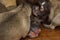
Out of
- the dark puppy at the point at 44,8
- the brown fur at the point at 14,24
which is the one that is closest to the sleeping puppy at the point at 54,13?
the dark puppy at the point at 44,8

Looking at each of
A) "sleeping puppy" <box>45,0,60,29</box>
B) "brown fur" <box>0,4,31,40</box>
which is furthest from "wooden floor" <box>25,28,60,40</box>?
"brown fur" <box>0,4,31,40</box>

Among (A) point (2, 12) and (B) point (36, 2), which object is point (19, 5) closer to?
(A) point (2, 12)

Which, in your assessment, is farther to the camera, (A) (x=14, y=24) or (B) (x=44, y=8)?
(B) (x=44, y=8)

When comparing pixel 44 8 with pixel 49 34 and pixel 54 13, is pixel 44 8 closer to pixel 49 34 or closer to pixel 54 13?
pixel 54 13

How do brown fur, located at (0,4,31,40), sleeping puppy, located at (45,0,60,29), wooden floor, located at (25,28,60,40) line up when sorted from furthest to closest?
sleeping puppy, located at (45,0,60,29) → wooden floor, located at (25,28,60,40) → brown fur, located at (0,4,31,40)

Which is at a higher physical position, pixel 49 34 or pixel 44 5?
pixel 44 5

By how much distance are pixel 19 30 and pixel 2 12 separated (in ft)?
0.74

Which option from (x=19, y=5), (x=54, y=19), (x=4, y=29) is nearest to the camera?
(x=4, y=29)

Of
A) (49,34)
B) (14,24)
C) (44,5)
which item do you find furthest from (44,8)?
(14,24)

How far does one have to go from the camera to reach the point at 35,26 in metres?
1.75

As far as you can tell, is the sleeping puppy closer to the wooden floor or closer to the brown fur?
the wooden floor

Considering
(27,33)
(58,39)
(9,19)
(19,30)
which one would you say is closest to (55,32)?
(58,39)

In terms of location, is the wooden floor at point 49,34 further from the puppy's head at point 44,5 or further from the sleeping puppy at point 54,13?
the puppy's head at point 44,5

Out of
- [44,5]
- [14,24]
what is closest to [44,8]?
[44,5]
